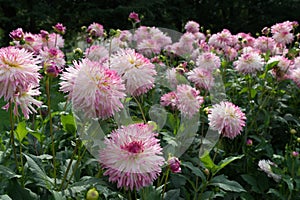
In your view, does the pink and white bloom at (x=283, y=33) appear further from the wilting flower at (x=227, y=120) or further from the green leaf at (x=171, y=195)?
the green leaf at (x=171, y=195)

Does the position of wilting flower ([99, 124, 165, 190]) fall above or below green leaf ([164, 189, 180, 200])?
above

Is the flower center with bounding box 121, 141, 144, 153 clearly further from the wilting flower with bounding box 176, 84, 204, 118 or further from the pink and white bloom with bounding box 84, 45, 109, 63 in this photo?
the pink and white bloom with bounding box 84, 45, 109, 63

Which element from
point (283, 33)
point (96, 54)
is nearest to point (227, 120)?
point (96, 54)

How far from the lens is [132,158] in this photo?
1.17 meters

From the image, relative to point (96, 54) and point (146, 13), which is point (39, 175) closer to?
point (96, 54)

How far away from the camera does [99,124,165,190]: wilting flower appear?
117cm

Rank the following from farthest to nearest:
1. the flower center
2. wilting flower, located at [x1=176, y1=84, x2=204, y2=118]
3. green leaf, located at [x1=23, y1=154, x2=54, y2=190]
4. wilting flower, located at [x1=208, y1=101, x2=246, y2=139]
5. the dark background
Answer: the dark background → wilting flower, located at [x1=176, y1=84, x2=204, y2=118] → wilting flower, located at [x1=208, y1=101, x2=246, y2=139] → green leaf, located at [x1=23, y1=154, x2=54, y2=190] → the flower center

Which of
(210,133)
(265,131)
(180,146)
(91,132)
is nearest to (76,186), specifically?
(91,132)

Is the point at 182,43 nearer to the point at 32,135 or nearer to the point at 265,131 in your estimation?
the point at 265,131

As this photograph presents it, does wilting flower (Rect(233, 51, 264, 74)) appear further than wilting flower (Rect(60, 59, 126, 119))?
Yes

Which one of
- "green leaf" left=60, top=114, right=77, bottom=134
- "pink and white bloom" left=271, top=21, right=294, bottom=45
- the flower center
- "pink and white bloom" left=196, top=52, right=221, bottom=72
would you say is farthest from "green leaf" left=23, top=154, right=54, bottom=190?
"pink and white bloom" left=271, top=21, right=294, bottom=45

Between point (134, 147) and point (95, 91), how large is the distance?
0.20m

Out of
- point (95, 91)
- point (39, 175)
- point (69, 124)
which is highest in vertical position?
point (95, 91)

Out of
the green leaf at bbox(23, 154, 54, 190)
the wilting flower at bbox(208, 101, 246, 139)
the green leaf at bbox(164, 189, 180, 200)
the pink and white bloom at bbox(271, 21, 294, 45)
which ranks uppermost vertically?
the pink and white bloom at bbox(271, 21, 294, 45)
